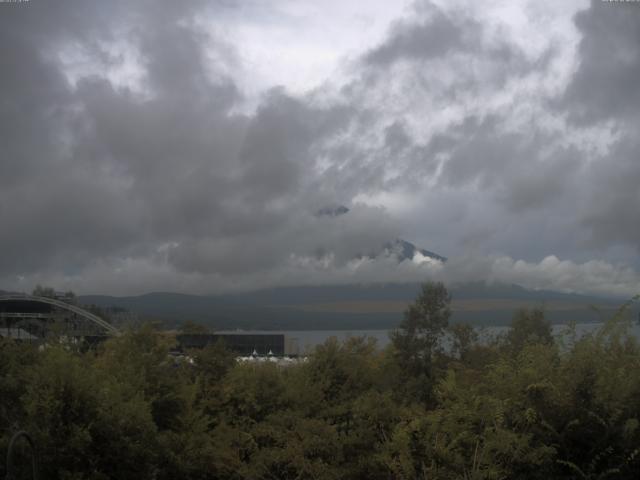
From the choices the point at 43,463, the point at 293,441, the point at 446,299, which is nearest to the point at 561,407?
the point at 293,441

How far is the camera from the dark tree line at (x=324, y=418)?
13953 millimetres

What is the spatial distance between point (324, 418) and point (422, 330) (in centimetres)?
2134

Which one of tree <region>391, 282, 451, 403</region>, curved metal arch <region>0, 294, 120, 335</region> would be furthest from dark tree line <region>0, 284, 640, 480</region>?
curved metal arch <region>0, 294, 120, 335</region>

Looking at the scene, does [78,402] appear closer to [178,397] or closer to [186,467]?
[186,467]

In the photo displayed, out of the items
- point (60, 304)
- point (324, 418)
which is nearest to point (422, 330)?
point (324, 418)

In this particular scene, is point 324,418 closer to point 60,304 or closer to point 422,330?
point 422,330

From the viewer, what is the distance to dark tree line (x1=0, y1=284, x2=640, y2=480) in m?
14.0

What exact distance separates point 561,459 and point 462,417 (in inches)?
96.1

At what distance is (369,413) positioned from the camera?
62.1ft

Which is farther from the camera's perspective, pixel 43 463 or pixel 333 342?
pixel 333 342

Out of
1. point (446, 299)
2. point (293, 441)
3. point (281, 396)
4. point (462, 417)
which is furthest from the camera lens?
point (446, 299)

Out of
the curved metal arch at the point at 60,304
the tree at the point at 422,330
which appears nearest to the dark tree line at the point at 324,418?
the tree at the point at 422,330

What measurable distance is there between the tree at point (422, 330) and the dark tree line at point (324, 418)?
14954 millimetres

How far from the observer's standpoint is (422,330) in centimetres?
4225
